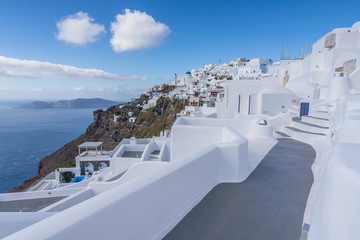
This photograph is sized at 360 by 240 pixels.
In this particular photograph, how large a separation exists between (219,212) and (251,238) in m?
0.51

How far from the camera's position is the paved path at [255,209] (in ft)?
6.80

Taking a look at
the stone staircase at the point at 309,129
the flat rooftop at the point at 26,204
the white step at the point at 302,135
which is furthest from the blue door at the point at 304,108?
the flat rooftop at the point at 26,204

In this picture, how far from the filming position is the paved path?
2.07 m

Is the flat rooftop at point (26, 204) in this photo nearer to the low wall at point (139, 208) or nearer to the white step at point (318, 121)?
the low wall at point (139, 208)

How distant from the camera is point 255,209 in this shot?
100 inches

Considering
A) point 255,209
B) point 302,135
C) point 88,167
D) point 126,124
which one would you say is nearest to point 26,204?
point 255,209

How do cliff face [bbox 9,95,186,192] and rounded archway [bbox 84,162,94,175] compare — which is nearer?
rounded archway [bbox 84,162,94,175]

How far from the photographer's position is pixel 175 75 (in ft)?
286

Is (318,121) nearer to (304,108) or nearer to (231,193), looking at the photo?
(304,108)

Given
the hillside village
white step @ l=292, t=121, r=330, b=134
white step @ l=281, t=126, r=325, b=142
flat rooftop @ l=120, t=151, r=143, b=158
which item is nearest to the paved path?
the hillside village

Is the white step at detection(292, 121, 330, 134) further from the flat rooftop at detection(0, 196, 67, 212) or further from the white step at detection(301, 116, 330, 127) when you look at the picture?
the flat rooftop at detection(0, 196, 67, 212)

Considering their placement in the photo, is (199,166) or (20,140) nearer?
(199,166)

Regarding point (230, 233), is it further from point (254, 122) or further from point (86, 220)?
point (254, 122)

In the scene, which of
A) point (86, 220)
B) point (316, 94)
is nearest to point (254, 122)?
point (86, 220)
